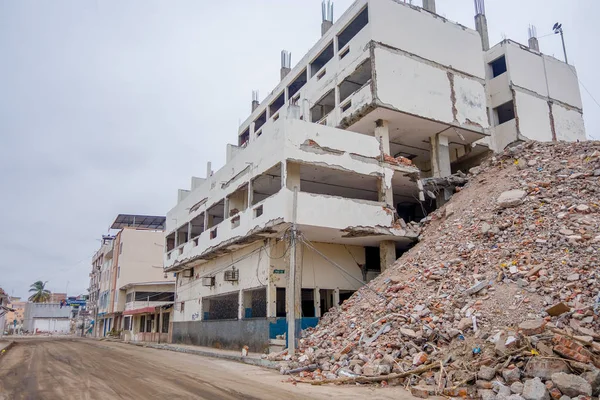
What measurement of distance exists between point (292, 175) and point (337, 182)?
12.2 feet

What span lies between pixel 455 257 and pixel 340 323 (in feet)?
13.6

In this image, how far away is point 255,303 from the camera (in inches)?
768

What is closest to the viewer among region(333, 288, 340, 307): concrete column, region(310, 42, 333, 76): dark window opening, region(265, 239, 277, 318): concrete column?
region(265, 239, 277, 318): concrete column

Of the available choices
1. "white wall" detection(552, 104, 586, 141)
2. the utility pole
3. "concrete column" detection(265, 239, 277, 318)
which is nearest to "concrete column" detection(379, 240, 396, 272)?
the utility pole

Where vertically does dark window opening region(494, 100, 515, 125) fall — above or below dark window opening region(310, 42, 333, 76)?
Answer: below

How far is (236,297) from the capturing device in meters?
21.4

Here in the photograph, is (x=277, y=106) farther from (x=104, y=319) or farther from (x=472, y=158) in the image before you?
(x=104, y=319)

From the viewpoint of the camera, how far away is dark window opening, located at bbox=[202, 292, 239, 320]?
70.6ft

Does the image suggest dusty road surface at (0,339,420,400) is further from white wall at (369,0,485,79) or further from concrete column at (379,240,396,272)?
white wall at (369,0,485,79)

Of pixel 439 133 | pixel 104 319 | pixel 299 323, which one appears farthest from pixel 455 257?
pixel 104 319

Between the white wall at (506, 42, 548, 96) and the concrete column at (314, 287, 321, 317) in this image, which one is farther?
the white wall at (506, 42, 548, 96)

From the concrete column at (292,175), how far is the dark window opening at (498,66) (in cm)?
1765

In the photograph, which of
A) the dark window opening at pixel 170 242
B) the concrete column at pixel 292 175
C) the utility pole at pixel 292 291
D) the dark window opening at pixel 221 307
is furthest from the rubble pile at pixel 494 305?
the dark window opening at pixel 170 242

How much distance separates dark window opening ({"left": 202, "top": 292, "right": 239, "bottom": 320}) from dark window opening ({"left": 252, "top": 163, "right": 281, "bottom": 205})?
203 inches
